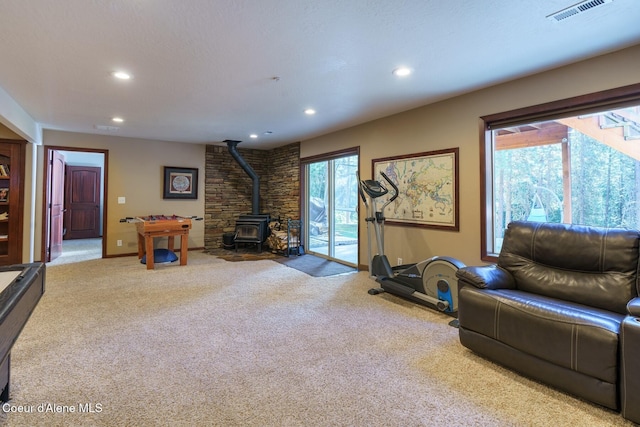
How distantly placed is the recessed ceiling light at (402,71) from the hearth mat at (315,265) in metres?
2.96

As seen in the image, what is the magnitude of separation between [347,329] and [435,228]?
77.1 inches

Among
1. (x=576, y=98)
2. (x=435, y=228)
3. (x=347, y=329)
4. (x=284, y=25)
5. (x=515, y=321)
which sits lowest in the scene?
(x=347, y=329)

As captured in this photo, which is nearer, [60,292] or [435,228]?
→ [60,292]

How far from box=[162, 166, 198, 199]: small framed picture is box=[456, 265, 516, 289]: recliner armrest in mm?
5975

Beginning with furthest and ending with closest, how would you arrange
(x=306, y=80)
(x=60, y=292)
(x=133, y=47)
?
1. (x=60, y=292)
2. (x=306, y=80)
3. (x=133, y=47)

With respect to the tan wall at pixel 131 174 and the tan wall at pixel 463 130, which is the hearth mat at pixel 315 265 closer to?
the tan wall at pixel 463 130

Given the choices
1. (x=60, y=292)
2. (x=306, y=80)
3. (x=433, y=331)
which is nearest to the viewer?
(x=433, y=331)

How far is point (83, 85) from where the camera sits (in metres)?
3.45

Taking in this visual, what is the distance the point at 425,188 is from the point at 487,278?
1.96m

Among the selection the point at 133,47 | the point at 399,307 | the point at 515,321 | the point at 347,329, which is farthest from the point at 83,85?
the point at 515,321

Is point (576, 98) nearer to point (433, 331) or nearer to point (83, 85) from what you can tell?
point (433, 331)

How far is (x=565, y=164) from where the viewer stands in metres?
3.15

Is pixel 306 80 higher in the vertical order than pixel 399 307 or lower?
higher

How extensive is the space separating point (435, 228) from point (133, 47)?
368 cm
